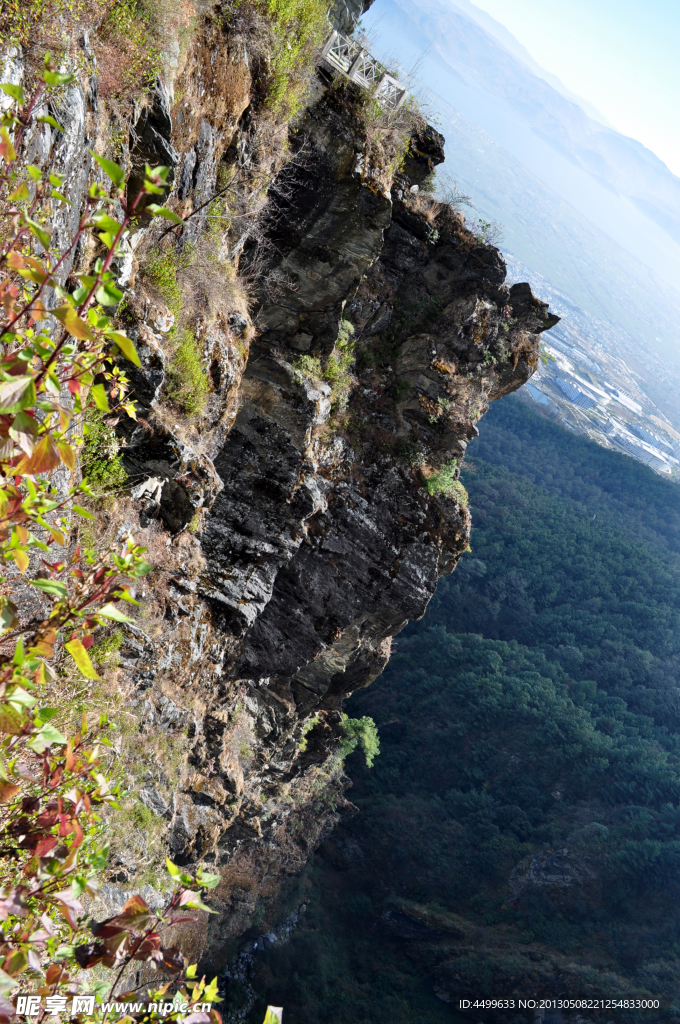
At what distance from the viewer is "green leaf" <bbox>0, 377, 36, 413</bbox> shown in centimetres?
101

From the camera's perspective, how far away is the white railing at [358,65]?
7.67 meters

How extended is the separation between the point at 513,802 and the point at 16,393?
35.6 m

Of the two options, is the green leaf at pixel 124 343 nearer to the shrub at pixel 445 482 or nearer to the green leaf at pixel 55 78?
the green leaf at pixel 55 78

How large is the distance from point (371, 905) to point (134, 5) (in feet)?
102

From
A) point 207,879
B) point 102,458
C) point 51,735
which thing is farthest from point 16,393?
point 102,458

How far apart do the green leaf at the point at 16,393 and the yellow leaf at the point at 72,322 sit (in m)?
0.13

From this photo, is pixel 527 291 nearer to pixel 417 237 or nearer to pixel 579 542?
pixel 417 237

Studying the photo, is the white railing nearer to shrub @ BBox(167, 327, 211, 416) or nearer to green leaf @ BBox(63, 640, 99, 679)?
shrub @ BBox(167, 327, 211, 416)

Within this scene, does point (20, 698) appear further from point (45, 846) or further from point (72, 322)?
point (72, 322)

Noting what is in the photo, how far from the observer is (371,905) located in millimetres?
26078

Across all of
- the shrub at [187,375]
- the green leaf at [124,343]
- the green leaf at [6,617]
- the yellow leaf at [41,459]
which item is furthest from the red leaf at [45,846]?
the shrub at [187,375]

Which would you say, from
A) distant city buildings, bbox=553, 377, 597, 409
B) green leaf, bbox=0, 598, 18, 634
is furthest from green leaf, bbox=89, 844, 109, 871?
distant city buildings, bbox=553, 377, 597, 409

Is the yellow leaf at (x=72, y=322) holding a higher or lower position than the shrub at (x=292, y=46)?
lower

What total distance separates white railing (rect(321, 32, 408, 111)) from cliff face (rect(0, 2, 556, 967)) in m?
0.29
